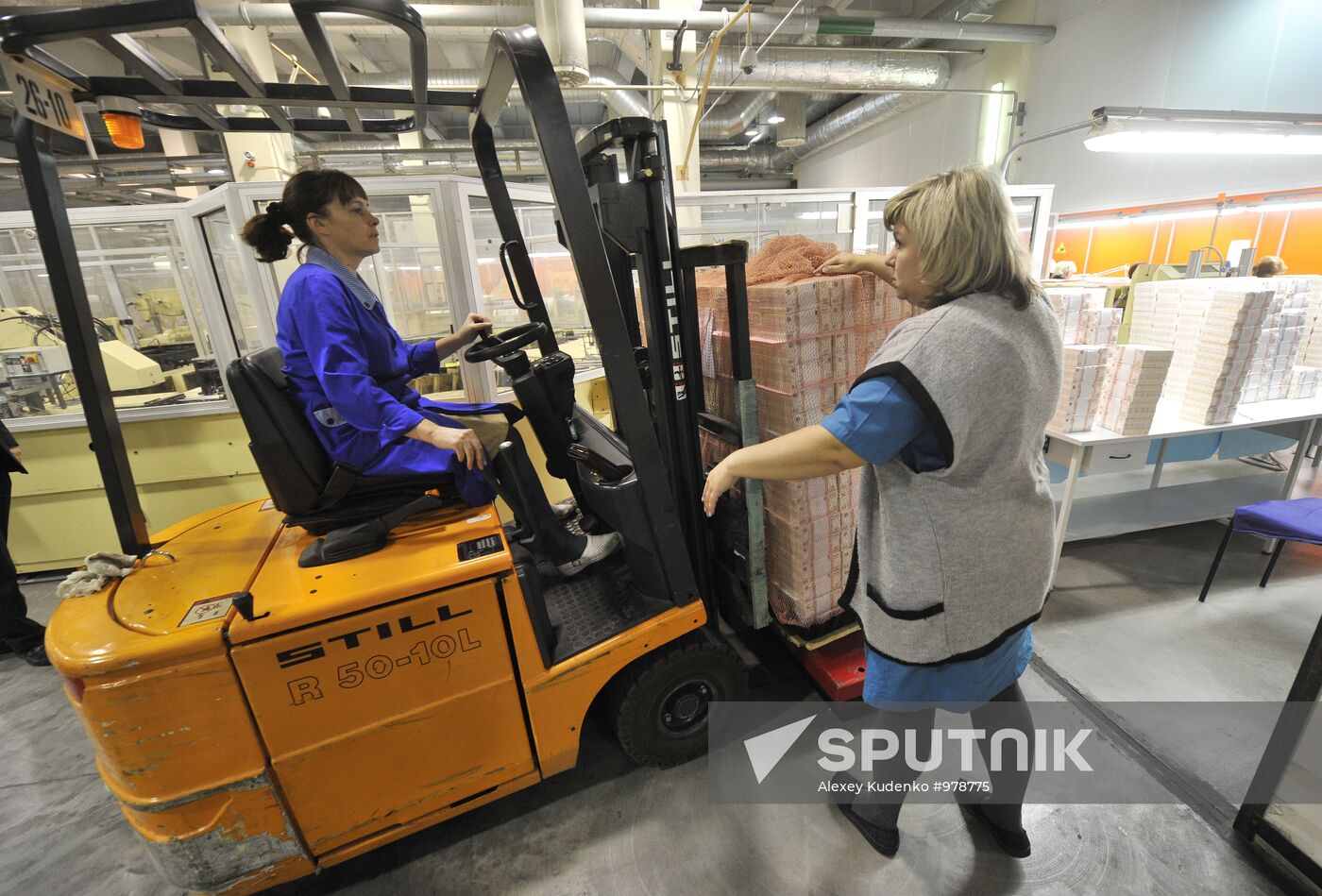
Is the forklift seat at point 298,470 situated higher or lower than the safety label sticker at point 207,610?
higher

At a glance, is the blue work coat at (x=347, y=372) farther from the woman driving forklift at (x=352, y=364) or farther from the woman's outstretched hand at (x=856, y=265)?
the woman's outstretched hand at (x=856, y=265)

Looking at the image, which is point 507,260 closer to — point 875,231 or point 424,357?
point 424,357

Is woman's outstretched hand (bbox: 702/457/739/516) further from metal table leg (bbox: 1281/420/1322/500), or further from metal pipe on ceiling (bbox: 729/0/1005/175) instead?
metal pipe on ceiling (bbox: 729/0/1005/175)

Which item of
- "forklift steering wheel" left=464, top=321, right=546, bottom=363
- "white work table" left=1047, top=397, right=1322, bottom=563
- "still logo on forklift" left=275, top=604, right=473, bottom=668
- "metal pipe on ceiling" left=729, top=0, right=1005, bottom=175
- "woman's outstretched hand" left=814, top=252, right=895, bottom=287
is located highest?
"metal pipe on ceiling" left=729, top=0, right=1005, bottom=175

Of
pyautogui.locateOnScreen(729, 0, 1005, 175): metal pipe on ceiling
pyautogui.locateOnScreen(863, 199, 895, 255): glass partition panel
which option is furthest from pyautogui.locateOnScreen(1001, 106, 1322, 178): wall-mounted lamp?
pyautogui.locateOnScreen(729, 0, 1005, 175): metal pipe on ceiling

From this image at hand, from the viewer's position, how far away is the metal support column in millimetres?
1720

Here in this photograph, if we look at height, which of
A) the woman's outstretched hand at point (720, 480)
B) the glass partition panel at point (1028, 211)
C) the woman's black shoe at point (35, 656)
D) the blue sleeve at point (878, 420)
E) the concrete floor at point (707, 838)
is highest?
the glass partition panel at point (1028, 211)

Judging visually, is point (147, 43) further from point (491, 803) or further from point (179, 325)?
point (491, 803)

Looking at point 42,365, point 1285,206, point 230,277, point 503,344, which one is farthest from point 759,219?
point 42,365

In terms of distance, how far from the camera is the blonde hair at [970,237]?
136 cm

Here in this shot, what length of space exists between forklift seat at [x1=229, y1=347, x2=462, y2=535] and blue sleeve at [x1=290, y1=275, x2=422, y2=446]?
0.60 feet

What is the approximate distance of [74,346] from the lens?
6.00 ft

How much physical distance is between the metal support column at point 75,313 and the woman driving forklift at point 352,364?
51 cm

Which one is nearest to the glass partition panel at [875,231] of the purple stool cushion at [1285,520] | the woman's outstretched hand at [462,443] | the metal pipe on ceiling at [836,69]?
the metal pipe on ceiling at [836,69]
